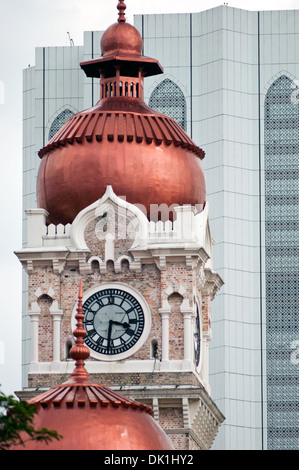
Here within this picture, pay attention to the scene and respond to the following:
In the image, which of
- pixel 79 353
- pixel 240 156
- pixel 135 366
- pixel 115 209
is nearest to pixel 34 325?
pixel 135 366

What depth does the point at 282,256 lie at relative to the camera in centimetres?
11812

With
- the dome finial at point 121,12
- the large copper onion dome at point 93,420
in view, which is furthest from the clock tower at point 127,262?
the large copper onion dome at point 93,420

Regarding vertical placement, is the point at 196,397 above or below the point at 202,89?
below

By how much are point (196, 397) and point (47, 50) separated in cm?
5461

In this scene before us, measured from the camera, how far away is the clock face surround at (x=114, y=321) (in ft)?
239

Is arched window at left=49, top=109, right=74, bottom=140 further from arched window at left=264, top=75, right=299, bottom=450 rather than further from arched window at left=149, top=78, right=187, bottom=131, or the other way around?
arched window at left=264, top=75, right=299, bottom=450

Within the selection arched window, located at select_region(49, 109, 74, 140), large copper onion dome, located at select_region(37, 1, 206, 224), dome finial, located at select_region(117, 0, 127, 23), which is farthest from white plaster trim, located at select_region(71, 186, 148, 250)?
arched window, located at select_region(49, 109, 74, 140)

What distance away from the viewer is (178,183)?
7462cm

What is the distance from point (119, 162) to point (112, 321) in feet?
16.9

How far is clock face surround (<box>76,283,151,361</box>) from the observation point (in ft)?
239
